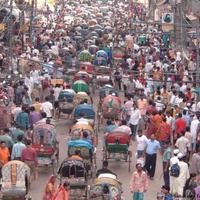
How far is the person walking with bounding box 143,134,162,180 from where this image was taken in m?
19.3

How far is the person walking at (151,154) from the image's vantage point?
19.3 metres

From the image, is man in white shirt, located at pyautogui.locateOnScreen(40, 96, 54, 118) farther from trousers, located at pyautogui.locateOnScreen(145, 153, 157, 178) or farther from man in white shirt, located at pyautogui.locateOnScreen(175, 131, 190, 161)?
man in white shirt, located at pyautogui.locateOnScreen(175, 131, 190, 161)

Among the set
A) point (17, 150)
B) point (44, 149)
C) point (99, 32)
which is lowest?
point (44, 149)

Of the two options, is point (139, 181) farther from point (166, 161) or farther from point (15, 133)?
point (15, 133)

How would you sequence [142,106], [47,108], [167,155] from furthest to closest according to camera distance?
[142,106] < [47,108] < [167,155]

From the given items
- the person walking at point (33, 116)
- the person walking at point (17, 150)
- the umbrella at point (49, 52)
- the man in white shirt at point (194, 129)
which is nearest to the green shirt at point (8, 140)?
the person walking at point (17, 150)

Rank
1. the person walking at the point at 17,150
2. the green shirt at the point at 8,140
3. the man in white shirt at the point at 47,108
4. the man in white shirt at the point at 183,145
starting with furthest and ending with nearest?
the man in white shirt at the point at 47,108
the man in white shirt at the point at 183,145
the green shirt at the point at 8,140
the person walking at the point at 17,150

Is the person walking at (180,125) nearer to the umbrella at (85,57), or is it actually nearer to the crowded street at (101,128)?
the crowded street at (101,128)

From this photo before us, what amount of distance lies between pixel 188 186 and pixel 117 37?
31.1 metres

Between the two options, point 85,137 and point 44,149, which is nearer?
point 44,149

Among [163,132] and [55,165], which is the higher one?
[163,132]

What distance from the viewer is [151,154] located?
19469 mm

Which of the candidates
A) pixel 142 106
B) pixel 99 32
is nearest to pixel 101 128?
pixel 142 106

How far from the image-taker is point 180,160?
17641mm
